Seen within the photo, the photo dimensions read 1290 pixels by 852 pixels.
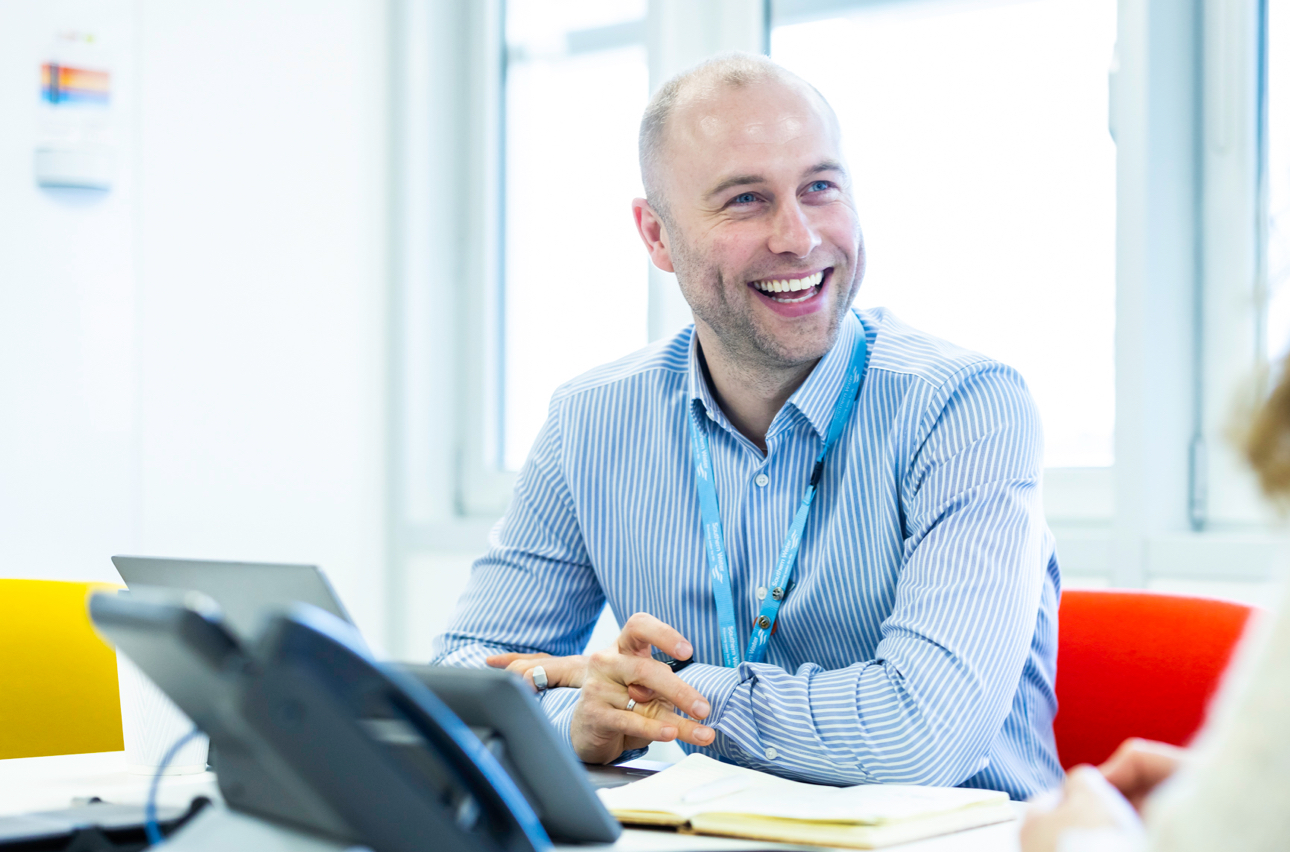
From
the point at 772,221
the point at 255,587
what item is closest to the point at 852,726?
the point at 255,587

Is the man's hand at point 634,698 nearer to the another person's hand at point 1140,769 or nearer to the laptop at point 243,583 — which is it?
the laptop at point 243,583

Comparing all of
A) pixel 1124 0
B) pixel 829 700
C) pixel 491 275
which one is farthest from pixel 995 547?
pixel 491 275

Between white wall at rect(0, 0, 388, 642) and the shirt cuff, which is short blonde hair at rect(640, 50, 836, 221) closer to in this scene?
the shirt cuff

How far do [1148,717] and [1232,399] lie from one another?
1030 millimetres

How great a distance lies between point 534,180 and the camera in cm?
358

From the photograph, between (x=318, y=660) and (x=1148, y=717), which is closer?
(x=318, y=660)

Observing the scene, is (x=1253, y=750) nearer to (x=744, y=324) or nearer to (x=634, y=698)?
(x=634, y=698)

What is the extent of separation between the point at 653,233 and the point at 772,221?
30cm

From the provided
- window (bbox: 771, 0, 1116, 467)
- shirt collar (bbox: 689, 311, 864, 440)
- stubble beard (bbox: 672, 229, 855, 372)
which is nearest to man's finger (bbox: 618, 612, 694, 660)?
shirt collar (bbox: 689, 311, 864, 440)

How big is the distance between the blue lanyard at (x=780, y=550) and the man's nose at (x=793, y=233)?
169 millimetres

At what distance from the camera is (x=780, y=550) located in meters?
1.63

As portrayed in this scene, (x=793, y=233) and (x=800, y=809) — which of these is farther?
(x=793, y=233)

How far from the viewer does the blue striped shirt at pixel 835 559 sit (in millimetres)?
1344

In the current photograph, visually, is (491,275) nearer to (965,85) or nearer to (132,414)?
(132,414)
